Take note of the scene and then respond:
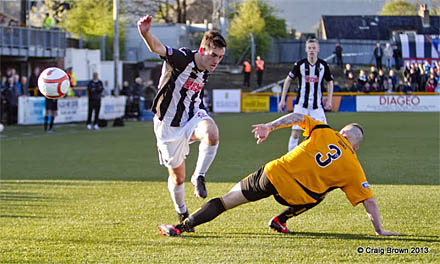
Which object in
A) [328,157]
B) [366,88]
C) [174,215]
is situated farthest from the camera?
[366,88]

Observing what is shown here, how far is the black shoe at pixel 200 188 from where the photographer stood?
6.84m

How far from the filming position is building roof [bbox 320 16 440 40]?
191 feet

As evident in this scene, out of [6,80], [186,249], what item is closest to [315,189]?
[186,249]

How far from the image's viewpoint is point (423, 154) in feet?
50.8

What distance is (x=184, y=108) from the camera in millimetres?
7277

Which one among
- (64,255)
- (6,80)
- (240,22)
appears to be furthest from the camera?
(240,22)

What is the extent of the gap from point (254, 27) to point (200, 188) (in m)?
47.4

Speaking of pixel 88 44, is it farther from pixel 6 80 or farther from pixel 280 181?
pixel 280 181

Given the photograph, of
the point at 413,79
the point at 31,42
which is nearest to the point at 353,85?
the point at 413,79

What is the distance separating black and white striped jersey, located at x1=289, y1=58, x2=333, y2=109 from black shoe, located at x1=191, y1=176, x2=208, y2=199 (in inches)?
264

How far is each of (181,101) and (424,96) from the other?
29945mm

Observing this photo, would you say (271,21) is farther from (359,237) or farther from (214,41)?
(359,237)

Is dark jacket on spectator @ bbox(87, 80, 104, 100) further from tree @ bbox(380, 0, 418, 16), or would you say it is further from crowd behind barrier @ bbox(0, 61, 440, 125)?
tree @ bbox(380, 0, 418, 16)

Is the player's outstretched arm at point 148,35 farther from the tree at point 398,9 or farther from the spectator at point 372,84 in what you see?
the tree at point 398,9
